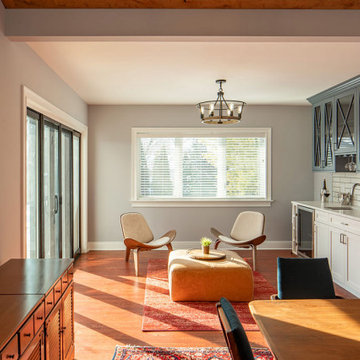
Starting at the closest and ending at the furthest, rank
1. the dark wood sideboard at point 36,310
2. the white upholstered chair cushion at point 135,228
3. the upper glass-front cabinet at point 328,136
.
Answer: the dark wood sideboard at point 36,310, the upper glass-front cabinet at point 328,136, the white upholstered chair cushion at point 135,228

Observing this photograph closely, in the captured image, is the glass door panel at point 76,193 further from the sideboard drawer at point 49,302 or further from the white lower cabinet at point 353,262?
the white lower cabinet at point 353,262

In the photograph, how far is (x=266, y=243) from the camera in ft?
22.0

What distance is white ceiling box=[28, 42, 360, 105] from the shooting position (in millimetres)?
3541

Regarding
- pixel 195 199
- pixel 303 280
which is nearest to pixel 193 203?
pixel 195 199

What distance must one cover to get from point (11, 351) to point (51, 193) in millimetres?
3099

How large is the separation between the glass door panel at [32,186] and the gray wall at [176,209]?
266cm

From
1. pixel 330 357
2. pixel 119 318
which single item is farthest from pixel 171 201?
pixel 330 357

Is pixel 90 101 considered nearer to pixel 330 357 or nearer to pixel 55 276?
pixel 55 276

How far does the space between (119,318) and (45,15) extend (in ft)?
8.81

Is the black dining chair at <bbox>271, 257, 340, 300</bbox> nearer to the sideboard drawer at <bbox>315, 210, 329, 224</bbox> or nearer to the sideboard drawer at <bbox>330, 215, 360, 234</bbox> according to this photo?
the sideboard drawer at <bbox>330, 215, 360, 234</bbox>

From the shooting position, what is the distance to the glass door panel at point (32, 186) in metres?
3.64

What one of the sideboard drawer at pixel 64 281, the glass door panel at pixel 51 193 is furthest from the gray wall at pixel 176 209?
the sideboard drawer at pixel 64 281

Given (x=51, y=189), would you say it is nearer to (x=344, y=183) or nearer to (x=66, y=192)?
(x=66, y=192)

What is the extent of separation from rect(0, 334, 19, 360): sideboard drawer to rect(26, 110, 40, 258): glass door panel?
2.15 metres
